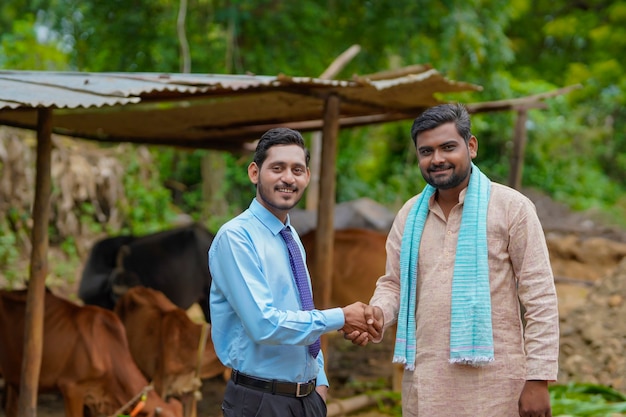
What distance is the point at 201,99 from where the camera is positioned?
279 inches

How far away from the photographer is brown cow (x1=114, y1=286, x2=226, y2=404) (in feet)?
22.6

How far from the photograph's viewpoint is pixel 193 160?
17.5 meters

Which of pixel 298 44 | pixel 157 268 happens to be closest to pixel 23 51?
pixel 298 44

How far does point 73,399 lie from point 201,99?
8.53 feet

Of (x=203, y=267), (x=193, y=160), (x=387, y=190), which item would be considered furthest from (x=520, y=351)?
(x=387, y=190)

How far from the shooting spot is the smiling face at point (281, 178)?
11.5 ft

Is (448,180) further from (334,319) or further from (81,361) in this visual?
(81,361)

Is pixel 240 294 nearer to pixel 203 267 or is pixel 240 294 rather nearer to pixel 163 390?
pixel 163 390

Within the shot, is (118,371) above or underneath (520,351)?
underneath

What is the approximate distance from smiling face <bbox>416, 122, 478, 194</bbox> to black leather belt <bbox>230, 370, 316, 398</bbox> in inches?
40.1

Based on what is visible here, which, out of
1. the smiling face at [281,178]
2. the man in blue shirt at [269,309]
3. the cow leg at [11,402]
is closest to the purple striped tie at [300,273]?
the man in blue shirt at [269,309]

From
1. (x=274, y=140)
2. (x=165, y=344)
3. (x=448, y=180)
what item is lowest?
(x=165, y=344)

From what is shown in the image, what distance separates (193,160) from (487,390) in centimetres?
1450

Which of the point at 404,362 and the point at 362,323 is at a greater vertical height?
the point at 362,323
